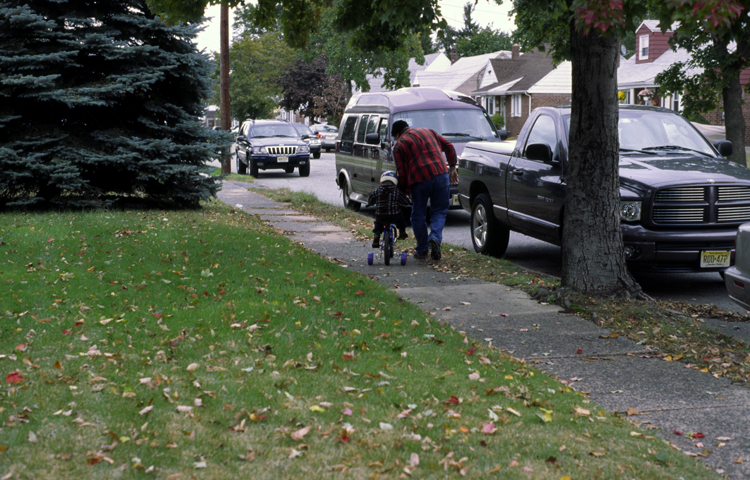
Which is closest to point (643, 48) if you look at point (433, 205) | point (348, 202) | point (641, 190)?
point (348, 202)

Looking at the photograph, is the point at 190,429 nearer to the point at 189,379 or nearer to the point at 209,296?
the point at 189,379

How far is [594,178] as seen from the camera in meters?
6.98

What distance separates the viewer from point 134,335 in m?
5.62

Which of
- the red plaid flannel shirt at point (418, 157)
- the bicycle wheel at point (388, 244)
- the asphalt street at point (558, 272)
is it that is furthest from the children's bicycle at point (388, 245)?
the asphalt street at point (558, 272)

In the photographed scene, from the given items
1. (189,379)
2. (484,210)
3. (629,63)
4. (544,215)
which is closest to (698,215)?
(544,215)

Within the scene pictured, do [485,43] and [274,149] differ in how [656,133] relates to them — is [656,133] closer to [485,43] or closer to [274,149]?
[274,149]

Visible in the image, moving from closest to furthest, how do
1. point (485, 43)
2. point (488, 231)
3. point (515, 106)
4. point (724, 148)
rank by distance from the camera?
1. point (724, 148)
2. point (488, 231)
3. point (515, 106)
4. point (485, 43)

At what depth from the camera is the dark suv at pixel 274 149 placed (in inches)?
1027

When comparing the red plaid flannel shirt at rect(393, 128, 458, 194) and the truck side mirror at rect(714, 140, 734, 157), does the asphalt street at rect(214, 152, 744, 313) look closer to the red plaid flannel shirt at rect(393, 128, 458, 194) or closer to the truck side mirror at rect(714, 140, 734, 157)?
the truck side mirror at rect(714, 140, 734, 157)

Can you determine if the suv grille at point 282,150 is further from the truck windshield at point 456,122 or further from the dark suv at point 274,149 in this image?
the truck windshield at point 456,122

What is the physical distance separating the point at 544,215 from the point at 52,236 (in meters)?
6.20

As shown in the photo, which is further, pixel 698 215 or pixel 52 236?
pixel 52 236

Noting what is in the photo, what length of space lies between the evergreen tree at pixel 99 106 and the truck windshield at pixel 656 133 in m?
7.42

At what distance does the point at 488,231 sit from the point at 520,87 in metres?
46.8
